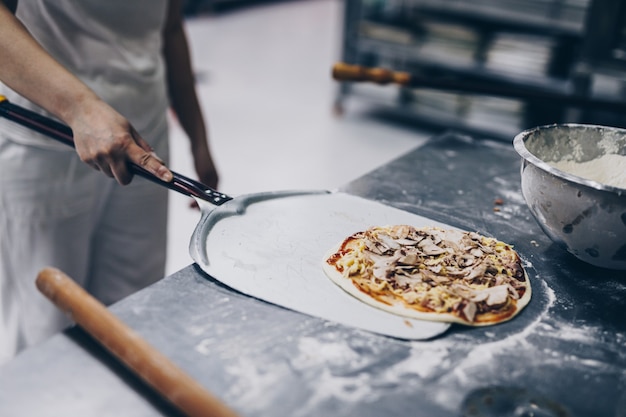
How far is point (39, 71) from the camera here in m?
1.19

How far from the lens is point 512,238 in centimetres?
128

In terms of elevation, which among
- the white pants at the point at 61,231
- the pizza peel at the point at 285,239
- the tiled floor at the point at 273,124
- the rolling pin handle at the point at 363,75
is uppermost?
the rolling pin handle at the point at 363,75

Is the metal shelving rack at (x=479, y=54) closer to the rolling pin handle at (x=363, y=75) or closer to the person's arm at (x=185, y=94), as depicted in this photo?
the rolling pin handle at (x=363, y=75)

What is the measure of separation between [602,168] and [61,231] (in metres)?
1.18

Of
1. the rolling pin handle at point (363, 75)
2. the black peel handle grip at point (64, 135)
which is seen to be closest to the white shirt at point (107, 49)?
the black peel handle grip at point (64, 135)

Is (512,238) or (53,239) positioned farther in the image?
(53,239)

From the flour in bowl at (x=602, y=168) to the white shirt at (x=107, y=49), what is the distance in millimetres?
935

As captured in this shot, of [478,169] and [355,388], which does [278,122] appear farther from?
[355,388]

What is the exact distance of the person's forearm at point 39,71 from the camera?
3.88ft

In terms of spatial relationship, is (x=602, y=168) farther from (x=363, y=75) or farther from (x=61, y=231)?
(x=61, y=231)

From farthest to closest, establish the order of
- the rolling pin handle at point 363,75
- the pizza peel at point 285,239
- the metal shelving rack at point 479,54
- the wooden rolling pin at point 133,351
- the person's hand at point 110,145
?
the metal shelving rack at point 479,54, the rolling pin handle at point 363,75, the person's hand at point 110,145, the pizza peel at point 285,239, the wooden rolling pin at point 133,351

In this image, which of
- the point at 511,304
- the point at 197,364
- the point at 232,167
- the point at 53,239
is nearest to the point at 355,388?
the point at 197,364

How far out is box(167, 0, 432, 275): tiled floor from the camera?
3.48m

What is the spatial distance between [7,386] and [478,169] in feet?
3.91
